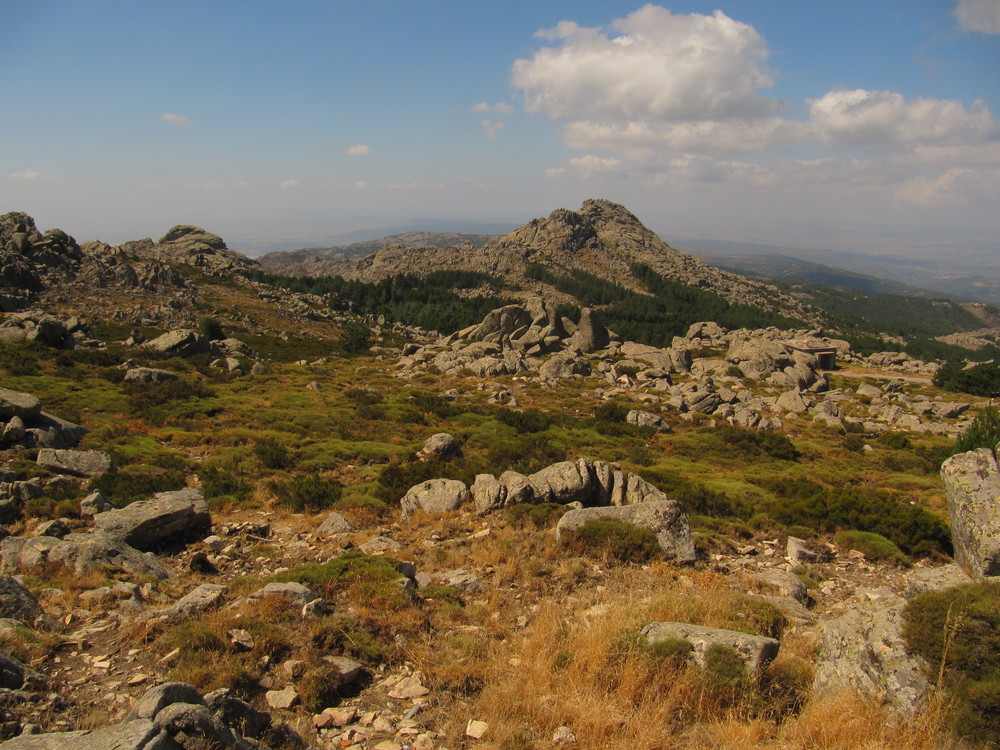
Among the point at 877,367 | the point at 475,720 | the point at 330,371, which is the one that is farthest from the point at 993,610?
the point at 877,367

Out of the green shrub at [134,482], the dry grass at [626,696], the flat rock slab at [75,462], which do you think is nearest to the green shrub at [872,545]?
the dry grass at [626,696]

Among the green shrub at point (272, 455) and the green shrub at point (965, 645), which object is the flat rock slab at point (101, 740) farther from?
the green shrub at point (272, 455)

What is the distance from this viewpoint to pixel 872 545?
14.0m

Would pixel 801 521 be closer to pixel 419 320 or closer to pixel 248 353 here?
pixel 248 353

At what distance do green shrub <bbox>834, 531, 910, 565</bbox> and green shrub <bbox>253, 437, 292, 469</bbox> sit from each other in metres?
19.7

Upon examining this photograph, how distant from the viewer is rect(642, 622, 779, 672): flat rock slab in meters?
6.93

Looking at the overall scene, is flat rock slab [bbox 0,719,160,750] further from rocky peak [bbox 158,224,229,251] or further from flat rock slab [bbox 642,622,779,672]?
rocky peak [bbox 158,224,229,251]

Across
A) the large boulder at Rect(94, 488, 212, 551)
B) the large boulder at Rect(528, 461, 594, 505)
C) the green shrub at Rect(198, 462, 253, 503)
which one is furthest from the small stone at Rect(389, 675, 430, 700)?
the green shrub at Rect(198, 462, 253, 503)

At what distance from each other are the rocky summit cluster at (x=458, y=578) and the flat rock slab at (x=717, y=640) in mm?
59

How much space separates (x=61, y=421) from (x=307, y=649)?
65.7ft

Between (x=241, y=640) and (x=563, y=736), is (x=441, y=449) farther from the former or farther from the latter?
(x=563, y=736)

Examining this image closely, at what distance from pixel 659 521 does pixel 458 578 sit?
5637 millimetres

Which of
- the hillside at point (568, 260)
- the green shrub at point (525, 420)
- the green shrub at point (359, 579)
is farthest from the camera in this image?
the hillside at point (568, 260)

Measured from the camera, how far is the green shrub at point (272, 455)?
19.9m
